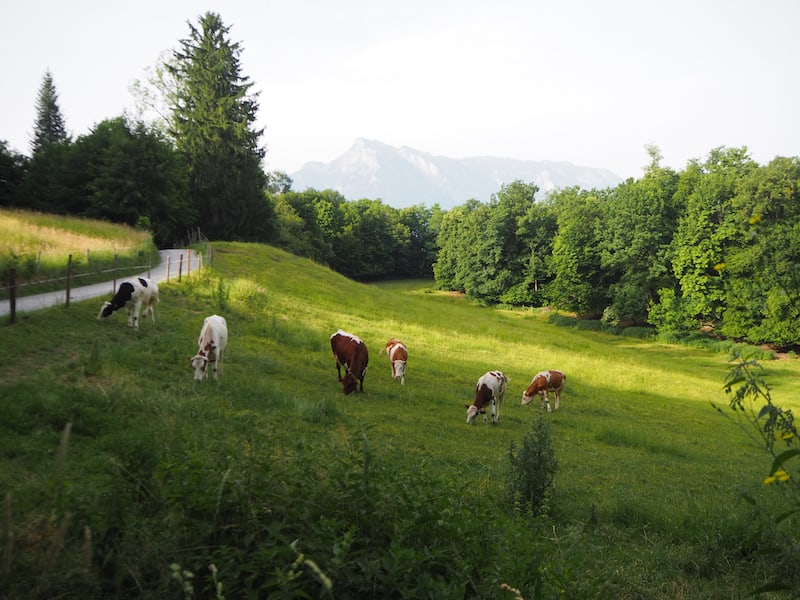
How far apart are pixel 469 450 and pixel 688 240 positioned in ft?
151

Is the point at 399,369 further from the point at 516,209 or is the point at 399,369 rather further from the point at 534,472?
the point at 516,209

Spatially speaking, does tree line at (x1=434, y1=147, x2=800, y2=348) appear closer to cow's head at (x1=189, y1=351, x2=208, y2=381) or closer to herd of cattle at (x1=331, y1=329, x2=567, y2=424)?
herd of cattle at (x1=331, y1=329, x2=567, y2=424)

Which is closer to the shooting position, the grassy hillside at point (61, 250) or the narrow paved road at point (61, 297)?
the narrow paved road at point (61, 297)

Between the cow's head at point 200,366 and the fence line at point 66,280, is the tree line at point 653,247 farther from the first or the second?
the fence line at point 66,280

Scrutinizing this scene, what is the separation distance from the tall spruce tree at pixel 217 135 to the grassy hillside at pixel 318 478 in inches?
1280

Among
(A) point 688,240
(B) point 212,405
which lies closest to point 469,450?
(B) point 212,405

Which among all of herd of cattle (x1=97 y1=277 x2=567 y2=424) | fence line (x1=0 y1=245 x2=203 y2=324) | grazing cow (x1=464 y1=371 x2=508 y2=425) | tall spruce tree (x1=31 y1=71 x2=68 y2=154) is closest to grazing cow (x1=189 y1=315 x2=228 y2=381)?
herd of cattle (x1=97 y1=277 x2=567 y2=424)

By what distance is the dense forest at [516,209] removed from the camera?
138ft

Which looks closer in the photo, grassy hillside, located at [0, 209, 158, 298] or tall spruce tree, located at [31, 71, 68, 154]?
grassy hillside, located at [0, 209, 158, 298]

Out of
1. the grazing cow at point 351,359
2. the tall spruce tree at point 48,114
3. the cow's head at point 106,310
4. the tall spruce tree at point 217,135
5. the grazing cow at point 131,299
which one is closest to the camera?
the grazing cow at point 351,359

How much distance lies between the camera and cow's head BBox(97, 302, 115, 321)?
16406 mm

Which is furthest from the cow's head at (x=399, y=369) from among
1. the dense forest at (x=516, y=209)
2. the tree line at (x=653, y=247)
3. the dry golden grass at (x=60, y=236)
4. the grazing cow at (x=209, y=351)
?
the tree line at (x=653, y=247)

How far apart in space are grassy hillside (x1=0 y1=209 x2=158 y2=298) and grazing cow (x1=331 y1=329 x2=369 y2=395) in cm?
877

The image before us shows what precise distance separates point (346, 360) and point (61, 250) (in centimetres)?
1468
